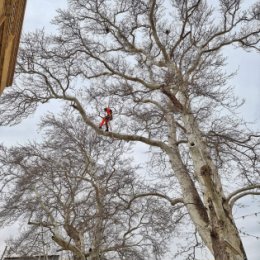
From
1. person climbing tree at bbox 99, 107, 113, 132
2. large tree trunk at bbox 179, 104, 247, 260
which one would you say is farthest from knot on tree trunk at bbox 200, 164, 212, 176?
person climbing tree at bbox 99, 107, 113, 132

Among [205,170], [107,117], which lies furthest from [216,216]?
[107,117]

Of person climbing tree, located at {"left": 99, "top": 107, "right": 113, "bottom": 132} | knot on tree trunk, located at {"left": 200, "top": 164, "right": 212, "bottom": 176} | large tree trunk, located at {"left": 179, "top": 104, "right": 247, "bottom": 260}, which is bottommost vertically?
large tree trunk, located at {"left": 179, "top": 104, "right": 247, "bottom": 260}

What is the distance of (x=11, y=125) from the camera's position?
9242 millimetres

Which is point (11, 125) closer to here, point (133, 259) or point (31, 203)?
point (31, 203)

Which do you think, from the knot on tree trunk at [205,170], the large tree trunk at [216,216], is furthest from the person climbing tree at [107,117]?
the knot on tree trunk at [205,170]

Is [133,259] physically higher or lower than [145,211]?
lower

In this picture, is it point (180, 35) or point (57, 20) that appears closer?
point (180, 35)

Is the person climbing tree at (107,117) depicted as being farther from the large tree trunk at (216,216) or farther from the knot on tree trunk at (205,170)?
the knot on tree trunk at (205,170)

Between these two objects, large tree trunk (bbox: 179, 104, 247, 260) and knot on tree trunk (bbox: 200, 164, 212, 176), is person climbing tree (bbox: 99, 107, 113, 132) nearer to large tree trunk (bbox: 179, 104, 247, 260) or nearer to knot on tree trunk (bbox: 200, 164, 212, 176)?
large tree trunk (bbox: 179, 104, 247, 260)

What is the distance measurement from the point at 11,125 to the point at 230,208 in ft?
20.4

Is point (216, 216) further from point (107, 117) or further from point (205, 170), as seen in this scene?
point (107, 117)

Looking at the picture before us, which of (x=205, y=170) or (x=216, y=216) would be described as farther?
(x=205, y=170)

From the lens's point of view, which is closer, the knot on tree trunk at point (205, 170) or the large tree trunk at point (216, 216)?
the large tree trunk at point (216, 216)

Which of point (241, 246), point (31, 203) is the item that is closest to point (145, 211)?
point (31, 203)
